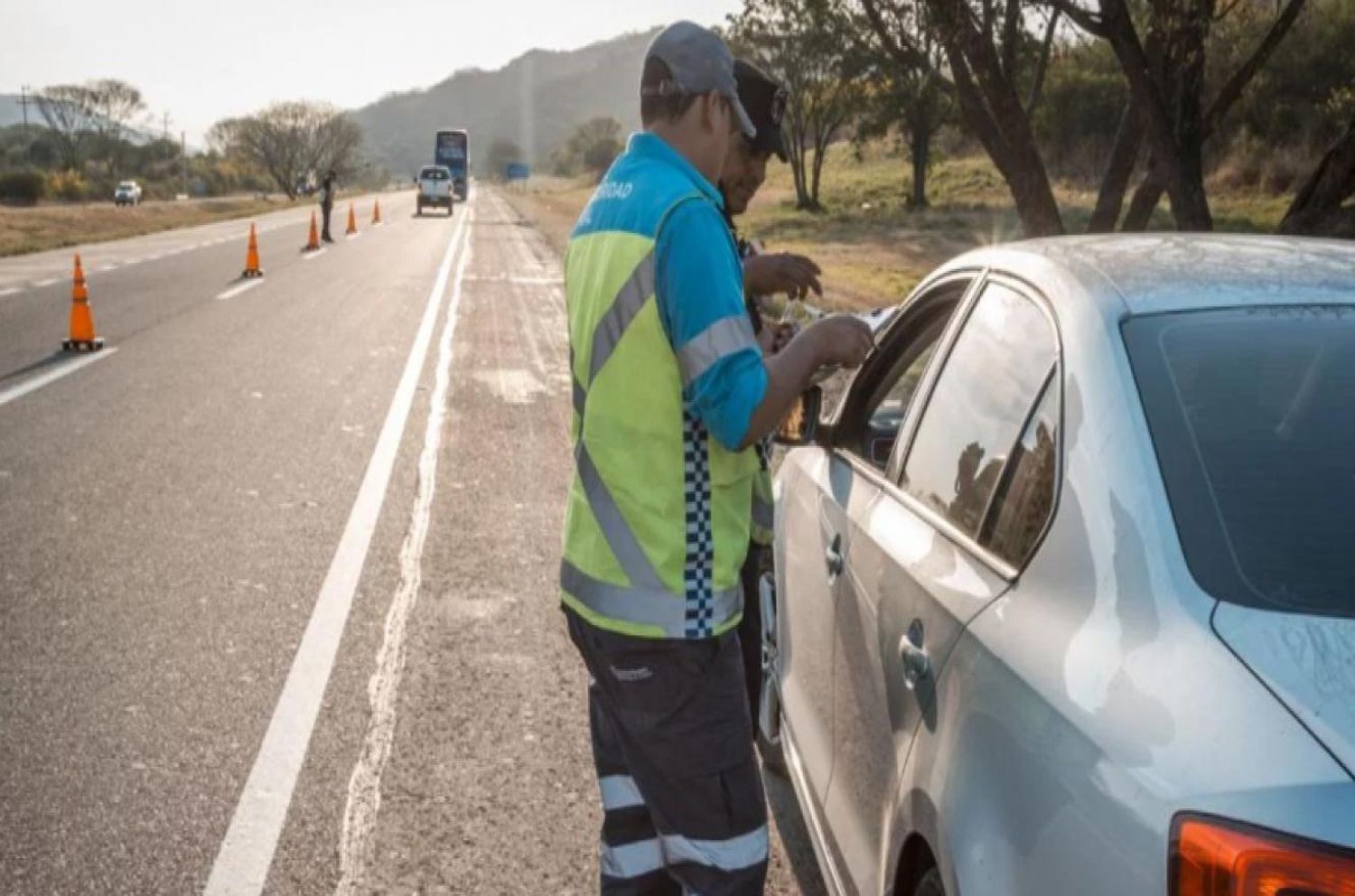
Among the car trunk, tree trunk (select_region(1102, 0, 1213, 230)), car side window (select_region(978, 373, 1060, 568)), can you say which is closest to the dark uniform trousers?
car side window (select_region(978, 373, 1060, 568))

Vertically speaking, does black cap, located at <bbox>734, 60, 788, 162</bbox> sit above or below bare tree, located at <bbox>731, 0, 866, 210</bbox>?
below

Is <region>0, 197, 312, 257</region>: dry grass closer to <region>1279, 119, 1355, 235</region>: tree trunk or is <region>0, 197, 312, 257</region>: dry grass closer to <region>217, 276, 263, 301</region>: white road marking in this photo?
<region>217, 276, 263, 301</region>: white road marking

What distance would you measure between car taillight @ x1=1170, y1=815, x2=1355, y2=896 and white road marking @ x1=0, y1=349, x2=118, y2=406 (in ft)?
35.3

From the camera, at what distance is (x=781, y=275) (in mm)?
3379

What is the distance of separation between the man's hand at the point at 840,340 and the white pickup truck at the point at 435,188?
64924mm

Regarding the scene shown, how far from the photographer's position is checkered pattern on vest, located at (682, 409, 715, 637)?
258cm

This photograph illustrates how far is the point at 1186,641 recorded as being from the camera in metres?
1.86

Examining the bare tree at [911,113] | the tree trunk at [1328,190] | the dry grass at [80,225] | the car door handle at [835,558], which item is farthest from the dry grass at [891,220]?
the car door handle at [835,558]

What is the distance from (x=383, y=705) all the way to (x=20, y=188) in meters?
85.1

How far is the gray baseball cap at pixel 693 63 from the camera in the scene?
8.39 ft

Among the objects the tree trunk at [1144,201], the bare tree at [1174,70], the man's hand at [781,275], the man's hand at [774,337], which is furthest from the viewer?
the tree trunk at [1144,201]

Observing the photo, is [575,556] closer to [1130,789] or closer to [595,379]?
[595,379]

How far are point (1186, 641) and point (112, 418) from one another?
31.8ft

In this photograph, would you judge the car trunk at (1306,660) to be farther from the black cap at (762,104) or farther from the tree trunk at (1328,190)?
the tree trunk at (1328,190)
